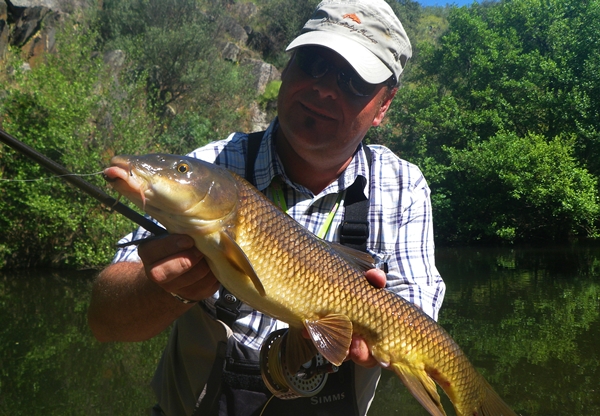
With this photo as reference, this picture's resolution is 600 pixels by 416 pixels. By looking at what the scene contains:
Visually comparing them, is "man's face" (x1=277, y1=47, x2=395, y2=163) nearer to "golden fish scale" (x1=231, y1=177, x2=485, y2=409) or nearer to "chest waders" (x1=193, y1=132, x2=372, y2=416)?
"golden fish scale" (x1=231, y1=177, x2=485, y2=409)

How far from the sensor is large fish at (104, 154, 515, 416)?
176 cm

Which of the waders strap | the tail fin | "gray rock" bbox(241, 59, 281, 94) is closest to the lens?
the tail fin

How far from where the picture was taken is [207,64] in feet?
90.5

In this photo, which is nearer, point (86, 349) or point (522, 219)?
point (86, 349)

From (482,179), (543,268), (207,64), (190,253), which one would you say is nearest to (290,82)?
(190,253)

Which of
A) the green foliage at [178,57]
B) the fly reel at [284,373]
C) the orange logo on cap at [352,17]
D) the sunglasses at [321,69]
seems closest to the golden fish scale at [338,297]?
the fly reel at [284,373]

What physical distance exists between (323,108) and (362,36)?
38cm

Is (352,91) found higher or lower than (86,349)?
higher

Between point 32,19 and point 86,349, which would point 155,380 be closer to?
point 86,349

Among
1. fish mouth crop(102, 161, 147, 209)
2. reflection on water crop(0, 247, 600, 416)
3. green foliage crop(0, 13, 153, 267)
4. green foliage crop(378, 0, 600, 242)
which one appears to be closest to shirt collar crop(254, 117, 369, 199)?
fish mouth crop(102, 161, 147, 209)

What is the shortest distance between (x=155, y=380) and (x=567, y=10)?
3040 centimetres

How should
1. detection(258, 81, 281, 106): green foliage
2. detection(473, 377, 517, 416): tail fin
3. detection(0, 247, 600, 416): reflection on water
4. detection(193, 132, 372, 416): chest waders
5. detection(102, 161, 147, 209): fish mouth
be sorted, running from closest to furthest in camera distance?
detection(102, 161, 147, 209): fish mouth < detection(193, 132, 372, 416): chest waders < detection(473, 377, 517, 416): tail fin < detection(0, 247, 600, 416): reflection on water < detection(258, 81, 281, 106): green foliage

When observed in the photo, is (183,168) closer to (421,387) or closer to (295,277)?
(295,277)

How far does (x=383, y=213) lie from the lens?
2.61 m
